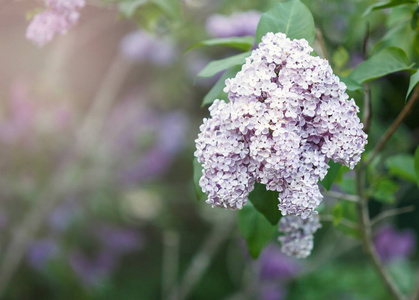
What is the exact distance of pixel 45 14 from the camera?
3.41 feet

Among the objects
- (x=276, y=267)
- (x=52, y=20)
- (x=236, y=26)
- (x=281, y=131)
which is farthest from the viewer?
(x=276, y=267)

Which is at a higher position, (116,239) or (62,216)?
(62,216)

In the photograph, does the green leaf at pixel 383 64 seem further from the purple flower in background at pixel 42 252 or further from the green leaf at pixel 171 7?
the purple flower in background at pixel 42 252

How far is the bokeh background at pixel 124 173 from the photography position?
2.23 meters

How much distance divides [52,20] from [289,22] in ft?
1.59

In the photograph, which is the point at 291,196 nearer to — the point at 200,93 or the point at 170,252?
the point at 170,252

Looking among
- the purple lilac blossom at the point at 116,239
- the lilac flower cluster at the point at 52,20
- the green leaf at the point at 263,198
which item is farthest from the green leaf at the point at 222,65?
the purple lilac blossom at the point at 116,239

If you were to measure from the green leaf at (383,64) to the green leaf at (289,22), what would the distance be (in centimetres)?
13

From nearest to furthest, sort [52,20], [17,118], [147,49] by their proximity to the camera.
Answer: [52,20]
[17,118]
[147,49]

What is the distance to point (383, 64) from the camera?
2.92 feet

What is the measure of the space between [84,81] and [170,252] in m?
1.10

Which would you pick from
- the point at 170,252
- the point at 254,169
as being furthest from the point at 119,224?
the point at 254,169

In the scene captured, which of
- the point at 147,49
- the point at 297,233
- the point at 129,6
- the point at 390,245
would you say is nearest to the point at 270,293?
the point at 390,245

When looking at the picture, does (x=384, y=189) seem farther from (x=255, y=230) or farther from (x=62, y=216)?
(x=62, y=216)
